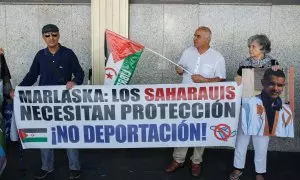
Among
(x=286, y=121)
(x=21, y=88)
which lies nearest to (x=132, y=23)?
(x=21, y=88)

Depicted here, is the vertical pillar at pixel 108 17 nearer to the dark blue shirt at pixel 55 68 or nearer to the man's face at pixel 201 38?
the dark blue shirt at pixel 55 68

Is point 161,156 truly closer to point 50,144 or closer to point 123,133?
point 123,133

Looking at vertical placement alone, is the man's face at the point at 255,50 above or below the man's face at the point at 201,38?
below

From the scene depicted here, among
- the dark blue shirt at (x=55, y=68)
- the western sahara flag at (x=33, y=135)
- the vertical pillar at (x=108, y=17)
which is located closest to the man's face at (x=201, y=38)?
the vertical pillar at (x=108, y=17)

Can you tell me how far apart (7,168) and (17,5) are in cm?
237

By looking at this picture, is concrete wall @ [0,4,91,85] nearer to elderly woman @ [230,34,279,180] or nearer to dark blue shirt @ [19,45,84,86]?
dark blue shirt @ [19,45,84,86]

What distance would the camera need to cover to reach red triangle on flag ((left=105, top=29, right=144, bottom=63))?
532cm

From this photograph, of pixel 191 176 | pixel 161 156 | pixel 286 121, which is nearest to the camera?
pixel 286 121

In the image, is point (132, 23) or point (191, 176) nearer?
point (191, 176)

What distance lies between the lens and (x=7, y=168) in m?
5.79

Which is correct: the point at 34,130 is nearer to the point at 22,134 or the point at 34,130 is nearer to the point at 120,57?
the point at 22,134

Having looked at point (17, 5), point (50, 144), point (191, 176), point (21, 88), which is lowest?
point (191, 176)

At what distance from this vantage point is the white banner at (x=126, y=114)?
5199mm

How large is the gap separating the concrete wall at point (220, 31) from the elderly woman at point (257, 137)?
1166 millimetres
